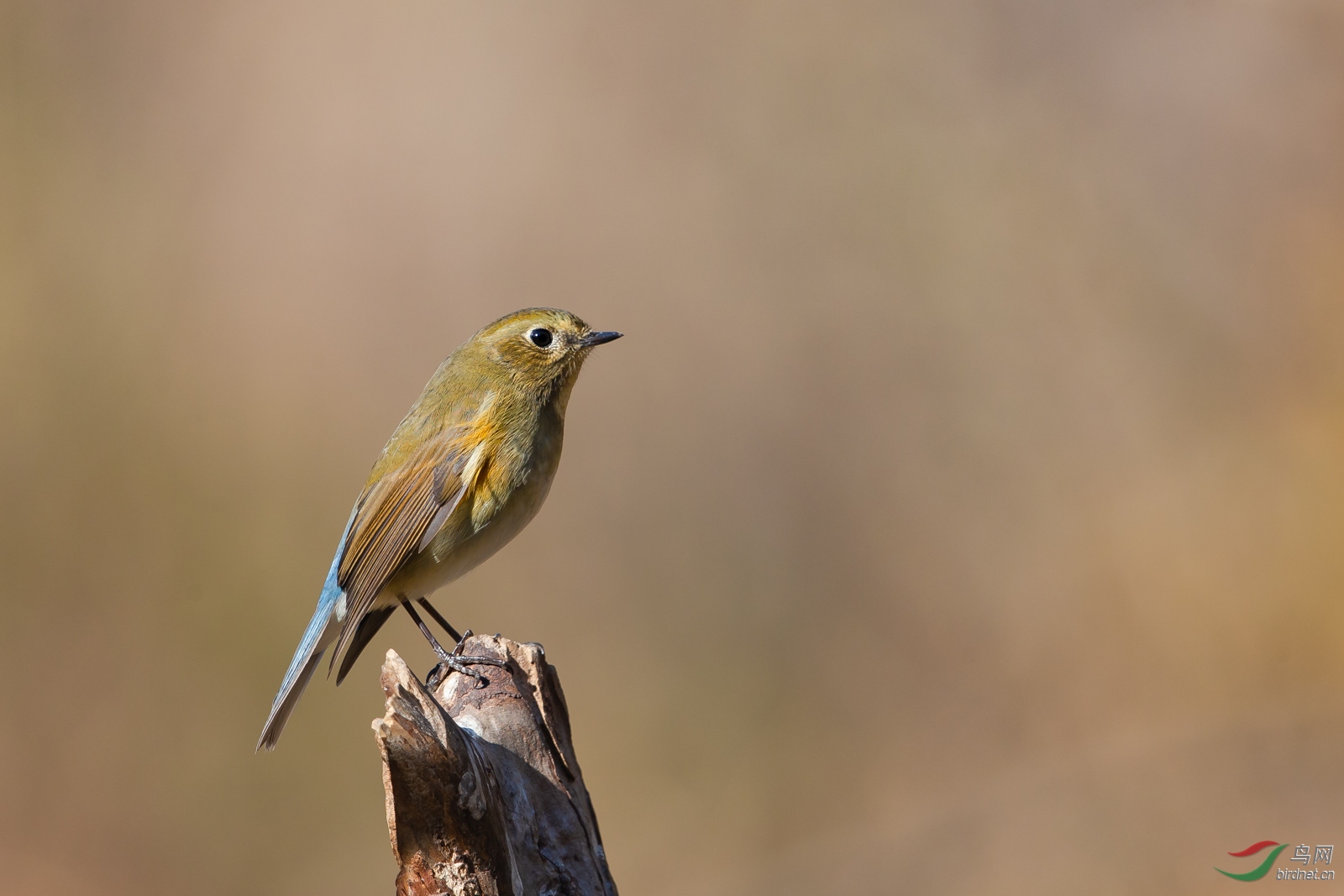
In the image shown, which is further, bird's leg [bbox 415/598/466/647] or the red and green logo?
the red and green logo

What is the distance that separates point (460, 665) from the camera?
353 centimetres

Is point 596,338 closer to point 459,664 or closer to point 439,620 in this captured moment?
point 439,620

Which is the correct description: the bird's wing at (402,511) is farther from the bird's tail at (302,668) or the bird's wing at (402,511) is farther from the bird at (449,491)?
the bird's tail at (302,668)

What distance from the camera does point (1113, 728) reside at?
264 inches

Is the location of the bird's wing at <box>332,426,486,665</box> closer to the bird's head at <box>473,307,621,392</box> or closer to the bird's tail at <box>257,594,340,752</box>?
the bird's tail at <box>257,594,340,752</box>

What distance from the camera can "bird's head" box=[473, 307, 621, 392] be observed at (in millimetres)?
4293

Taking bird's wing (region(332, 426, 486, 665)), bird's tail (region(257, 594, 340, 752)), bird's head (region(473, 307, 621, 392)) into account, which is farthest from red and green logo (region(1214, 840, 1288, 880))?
bird's tail (region(257, 594, 340, 752))

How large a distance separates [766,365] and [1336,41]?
446 cm

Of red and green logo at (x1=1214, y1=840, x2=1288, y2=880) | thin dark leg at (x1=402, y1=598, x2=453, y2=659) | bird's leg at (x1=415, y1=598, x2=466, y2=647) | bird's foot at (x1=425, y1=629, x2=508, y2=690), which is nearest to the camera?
bird's foot at (x1=425, y1=629, x2=508, y2=690)

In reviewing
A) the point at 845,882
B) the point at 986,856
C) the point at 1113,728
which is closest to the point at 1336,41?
the point at 1113,728

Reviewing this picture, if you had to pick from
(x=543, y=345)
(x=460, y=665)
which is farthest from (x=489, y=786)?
(x=543, y=345)

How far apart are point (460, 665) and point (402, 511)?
2.37ft

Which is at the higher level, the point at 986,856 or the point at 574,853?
Answer: the point at 986,856

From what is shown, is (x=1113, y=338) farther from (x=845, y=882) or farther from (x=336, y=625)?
(x=336, y=625)
